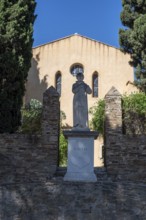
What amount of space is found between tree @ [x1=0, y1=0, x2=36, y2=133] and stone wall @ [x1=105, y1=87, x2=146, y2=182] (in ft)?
11.9

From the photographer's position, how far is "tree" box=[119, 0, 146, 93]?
639 inches

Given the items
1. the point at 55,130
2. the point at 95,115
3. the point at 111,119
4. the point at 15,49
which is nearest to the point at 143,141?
the point at 111,119

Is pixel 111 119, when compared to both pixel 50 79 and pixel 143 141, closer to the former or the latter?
pixel 143 141

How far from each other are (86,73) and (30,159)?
15.4 metres

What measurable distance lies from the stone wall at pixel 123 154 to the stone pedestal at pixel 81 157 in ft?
3.38

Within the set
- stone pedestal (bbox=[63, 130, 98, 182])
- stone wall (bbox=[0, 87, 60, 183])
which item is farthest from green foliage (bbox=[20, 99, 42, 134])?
stone pedestal (bbox=[63, 130, 98, 182])

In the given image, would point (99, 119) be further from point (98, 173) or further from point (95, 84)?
point (98, 173)

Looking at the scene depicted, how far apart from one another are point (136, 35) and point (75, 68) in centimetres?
1094

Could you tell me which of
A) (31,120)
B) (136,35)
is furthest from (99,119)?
(136,35)

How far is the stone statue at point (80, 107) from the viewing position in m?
11.3

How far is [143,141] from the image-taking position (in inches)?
474

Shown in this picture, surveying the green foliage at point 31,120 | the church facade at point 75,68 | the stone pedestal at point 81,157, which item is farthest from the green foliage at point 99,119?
the stone pedestal at point 81,157

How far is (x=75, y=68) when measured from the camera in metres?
27.0

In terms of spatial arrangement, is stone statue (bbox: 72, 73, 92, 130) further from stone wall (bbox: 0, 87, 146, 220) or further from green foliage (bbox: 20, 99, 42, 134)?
green foliage (bbox: 20, 99, 42, 134)
